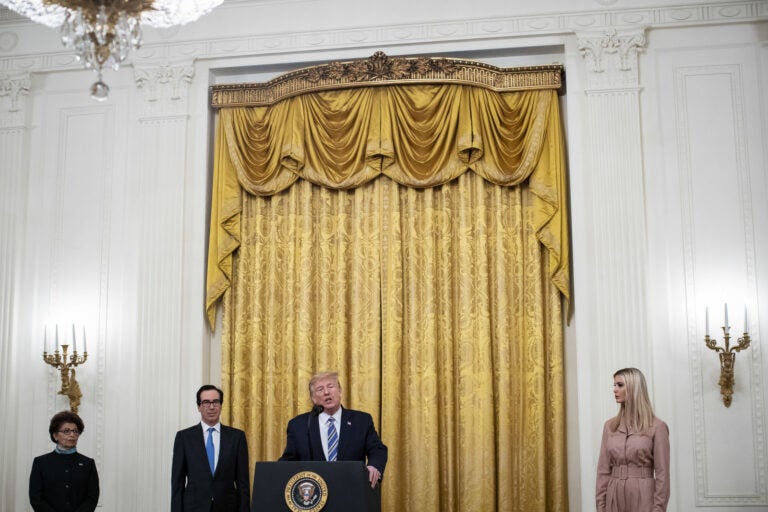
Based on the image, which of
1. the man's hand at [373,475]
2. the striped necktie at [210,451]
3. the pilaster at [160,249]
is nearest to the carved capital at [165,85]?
the pilaster at [160,249]

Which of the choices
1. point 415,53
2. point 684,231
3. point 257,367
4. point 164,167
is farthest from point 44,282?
point 684,231

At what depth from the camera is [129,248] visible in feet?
28.2

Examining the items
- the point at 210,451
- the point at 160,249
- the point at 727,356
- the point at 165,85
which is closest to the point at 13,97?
the point at 165,85

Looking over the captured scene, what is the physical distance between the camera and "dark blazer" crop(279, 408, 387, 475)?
20.4ft

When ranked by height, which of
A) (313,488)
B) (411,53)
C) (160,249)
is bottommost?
(313,488)

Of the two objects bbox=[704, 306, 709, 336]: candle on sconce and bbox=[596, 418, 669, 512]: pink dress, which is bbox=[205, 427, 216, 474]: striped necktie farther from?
bbox=[704, 306, 709, 336]: candle on sconce

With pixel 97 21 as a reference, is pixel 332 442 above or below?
below

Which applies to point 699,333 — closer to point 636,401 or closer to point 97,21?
point 636,401

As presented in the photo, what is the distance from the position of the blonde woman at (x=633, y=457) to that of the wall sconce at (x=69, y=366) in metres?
4.58

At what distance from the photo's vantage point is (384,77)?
27.6ft

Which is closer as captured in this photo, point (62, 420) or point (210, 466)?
point (210, 466)

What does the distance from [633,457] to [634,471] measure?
0.09 meters

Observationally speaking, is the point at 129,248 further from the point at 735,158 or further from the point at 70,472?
the point at 735,158

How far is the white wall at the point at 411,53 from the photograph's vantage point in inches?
301
